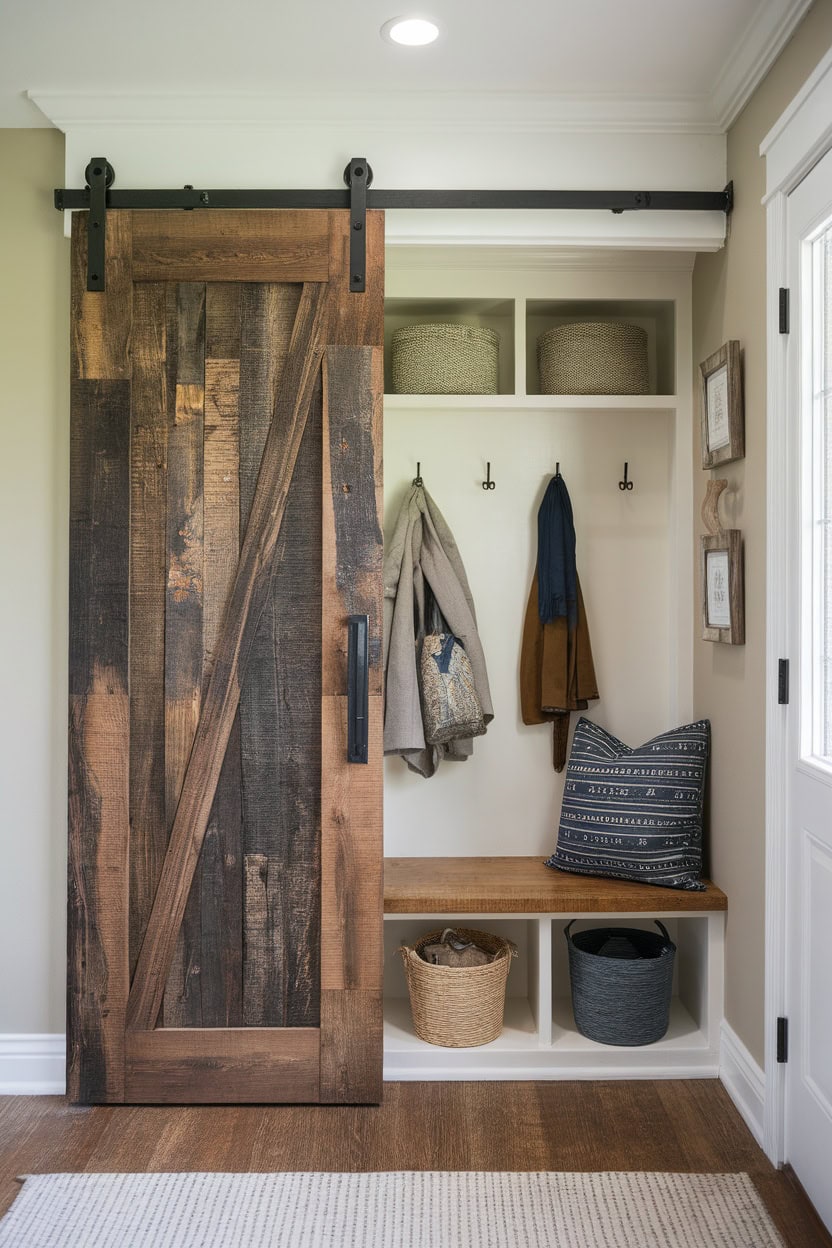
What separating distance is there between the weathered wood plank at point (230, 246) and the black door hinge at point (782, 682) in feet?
4.89

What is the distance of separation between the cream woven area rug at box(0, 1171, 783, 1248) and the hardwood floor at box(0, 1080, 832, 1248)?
50 mm

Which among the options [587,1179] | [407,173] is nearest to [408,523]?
[407,173]

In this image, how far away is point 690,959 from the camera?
2.98m

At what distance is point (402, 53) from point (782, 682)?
174 centimetres

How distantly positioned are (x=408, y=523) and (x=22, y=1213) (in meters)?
Answer: 2.00

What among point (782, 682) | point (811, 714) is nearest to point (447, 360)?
point (782, 682)

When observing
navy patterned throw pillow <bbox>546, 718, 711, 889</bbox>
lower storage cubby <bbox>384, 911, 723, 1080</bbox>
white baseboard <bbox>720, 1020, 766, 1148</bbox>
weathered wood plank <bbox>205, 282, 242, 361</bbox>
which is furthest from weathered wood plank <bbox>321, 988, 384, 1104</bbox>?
weathered wood plank <bbox>205, 282, 242, 361</bbox>

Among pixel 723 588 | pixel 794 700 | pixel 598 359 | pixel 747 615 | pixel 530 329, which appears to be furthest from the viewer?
pixel 530 329

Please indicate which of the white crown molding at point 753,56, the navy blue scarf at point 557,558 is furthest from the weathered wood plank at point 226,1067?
the white crown molding at point 753,56

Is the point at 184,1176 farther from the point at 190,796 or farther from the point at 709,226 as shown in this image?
the point at 709,226

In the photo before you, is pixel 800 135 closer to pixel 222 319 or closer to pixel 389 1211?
pixel 222 319

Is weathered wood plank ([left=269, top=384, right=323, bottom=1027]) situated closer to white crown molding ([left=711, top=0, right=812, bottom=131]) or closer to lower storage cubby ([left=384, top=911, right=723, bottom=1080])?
lower storage cubby ([left=384, top=911, right=723, bottom=1080])

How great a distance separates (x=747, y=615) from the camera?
8.10 ft

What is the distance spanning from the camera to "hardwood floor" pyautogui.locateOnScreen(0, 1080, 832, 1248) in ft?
7.41
